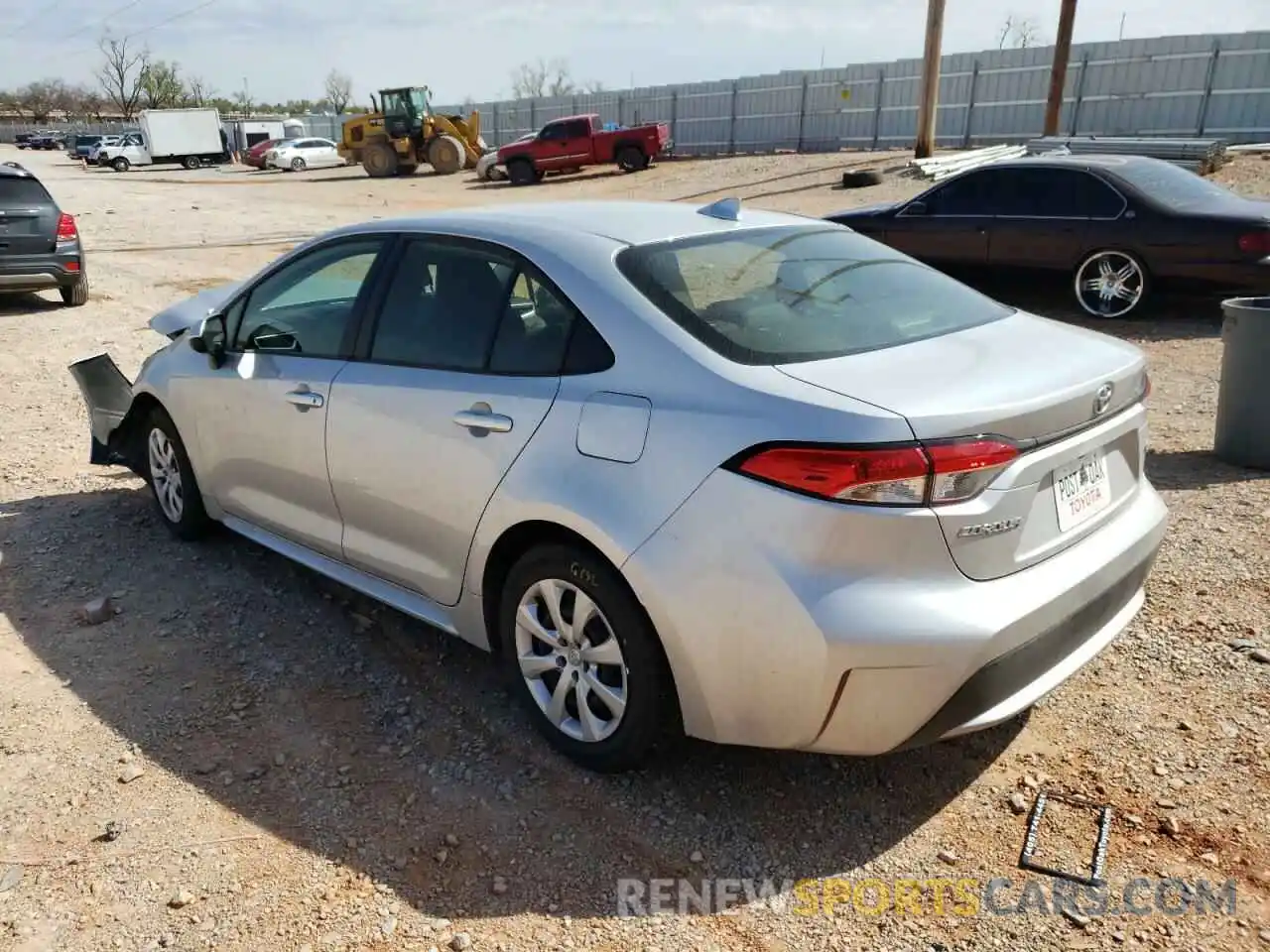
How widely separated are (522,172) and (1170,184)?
25206 mm

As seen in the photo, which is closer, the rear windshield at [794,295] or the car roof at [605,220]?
the rear windshield at [794,295]

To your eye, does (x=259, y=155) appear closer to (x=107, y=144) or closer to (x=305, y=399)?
(x=107, y=144)

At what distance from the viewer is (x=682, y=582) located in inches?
105

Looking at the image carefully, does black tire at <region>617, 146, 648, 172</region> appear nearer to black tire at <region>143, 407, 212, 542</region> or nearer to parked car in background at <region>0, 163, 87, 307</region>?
parked car in background at <region>0, 163, 87, 307</region>

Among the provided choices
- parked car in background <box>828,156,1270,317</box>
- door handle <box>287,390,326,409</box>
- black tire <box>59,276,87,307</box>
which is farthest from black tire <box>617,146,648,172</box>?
door handle <box>287,390,326,409</box>

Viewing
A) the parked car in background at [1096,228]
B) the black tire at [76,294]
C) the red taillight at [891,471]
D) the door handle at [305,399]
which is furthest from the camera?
the black tire at [76,294]

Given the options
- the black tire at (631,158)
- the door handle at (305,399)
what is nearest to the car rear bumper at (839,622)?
the door handle at (305,399)

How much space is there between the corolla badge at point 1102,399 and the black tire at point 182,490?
384 cm

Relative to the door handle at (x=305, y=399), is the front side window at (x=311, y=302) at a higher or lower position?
higher

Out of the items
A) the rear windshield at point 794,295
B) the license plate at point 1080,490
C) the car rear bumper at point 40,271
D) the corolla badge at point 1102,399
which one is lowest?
the car rear bumper at point 40,271

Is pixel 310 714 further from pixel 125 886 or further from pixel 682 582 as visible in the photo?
pixel 682 582

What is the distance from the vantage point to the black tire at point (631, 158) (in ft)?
106

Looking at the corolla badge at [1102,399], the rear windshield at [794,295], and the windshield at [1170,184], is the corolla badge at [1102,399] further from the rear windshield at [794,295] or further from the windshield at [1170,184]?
the windshield at [1170,184]

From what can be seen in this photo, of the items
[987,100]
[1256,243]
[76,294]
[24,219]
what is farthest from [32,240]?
[987,100]
